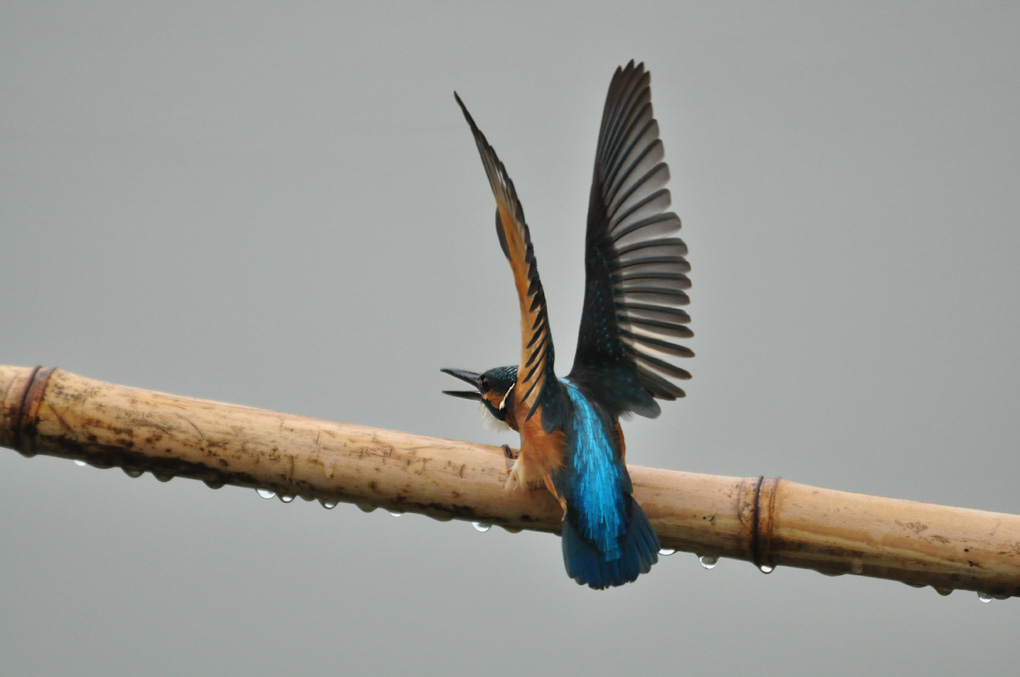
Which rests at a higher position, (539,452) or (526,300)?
(526,300)

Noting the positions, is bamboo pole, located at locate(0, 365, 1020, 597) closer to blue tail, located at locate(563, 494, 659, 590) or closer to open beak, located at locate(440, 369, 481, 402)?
blue tail, located at locate(563, 494, 659, 590)

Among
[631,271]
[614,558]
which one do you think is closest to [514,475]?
[614,558]


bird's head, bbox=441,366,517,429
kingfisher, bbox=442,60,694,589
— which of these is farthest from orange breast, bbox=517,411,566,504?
bird's head, bbox=441,366,517,429

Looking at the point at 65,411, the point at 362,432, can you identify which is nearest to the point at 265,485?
the point at 362,432

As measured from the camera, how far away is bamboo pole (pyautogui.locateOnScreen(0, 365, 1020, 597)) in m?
1.44

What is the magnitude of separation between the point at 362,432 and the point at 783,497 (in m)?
0.62

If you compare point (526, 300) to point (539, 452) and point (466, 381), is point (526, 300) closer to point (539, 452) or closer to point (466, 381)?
point (539, 452)

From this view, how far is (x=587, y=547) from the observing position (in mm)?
1454

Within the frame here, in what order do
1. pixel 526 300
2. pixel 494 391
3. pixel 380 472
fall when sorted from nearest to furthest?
pixel 526 300 → pixel 380 472 → pixel 494 391

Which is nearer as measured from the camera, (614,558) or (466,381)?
(614,558)

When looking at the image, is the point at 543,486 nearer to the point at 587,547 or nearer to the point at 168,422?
the point at 587,547

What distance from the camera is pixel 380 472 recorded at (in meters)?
1.47

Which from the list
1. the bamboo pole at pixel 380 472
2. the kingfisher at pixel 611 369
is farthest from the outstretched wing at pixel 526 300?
the bamboo pole at pixel 380 472

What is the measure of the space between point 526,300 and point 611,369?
466mm
